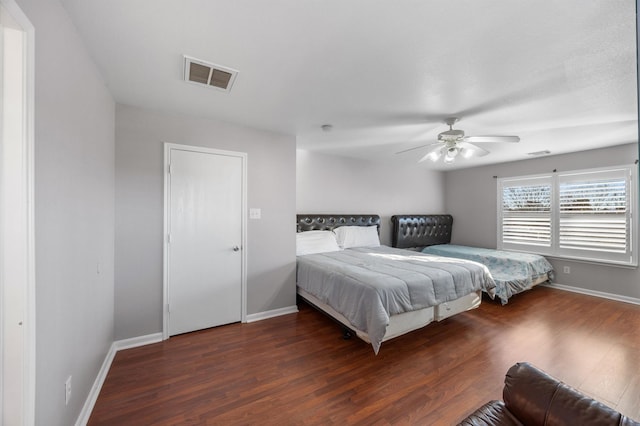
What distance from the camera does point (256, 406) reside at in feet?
5.72

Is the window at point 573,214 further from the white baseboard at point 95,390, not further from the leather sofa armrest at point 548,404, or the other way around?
the white baseboard at point 95,390

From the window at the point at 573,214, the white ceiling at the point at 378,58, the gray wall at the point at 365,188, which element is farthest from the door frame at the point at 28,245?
the window at the point at 573,214

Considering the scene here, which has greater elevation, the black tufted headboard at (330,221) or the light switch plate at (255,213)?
the light switch plate at (255,213)

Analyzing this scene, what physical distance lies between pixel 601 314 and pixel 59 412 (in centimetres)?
535

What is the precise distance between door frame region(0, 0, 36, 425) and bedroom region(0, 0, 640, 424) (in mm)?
68

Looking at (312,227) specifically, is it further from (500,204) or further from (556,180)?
(556,180)

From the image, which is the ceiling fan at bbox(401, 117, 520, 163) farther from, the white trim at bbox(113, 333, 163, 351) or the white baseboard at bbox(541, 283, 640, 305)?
the white trim at bbox(113, 333, 163, 351)

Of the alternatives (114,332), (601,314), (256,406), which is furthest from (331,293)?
(601,314)

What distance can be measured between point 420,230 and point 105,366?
527 centimetres

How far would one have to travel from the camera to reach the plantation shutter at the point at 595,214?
3.71m

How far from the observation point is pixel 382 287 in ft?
7.46

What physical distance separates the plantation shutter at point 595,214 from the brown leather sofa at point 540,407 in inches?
167

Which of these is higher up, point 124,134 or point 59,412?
point 124,134

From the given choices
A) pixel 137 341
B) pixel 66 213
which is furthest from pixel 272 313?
pixel 66 213
